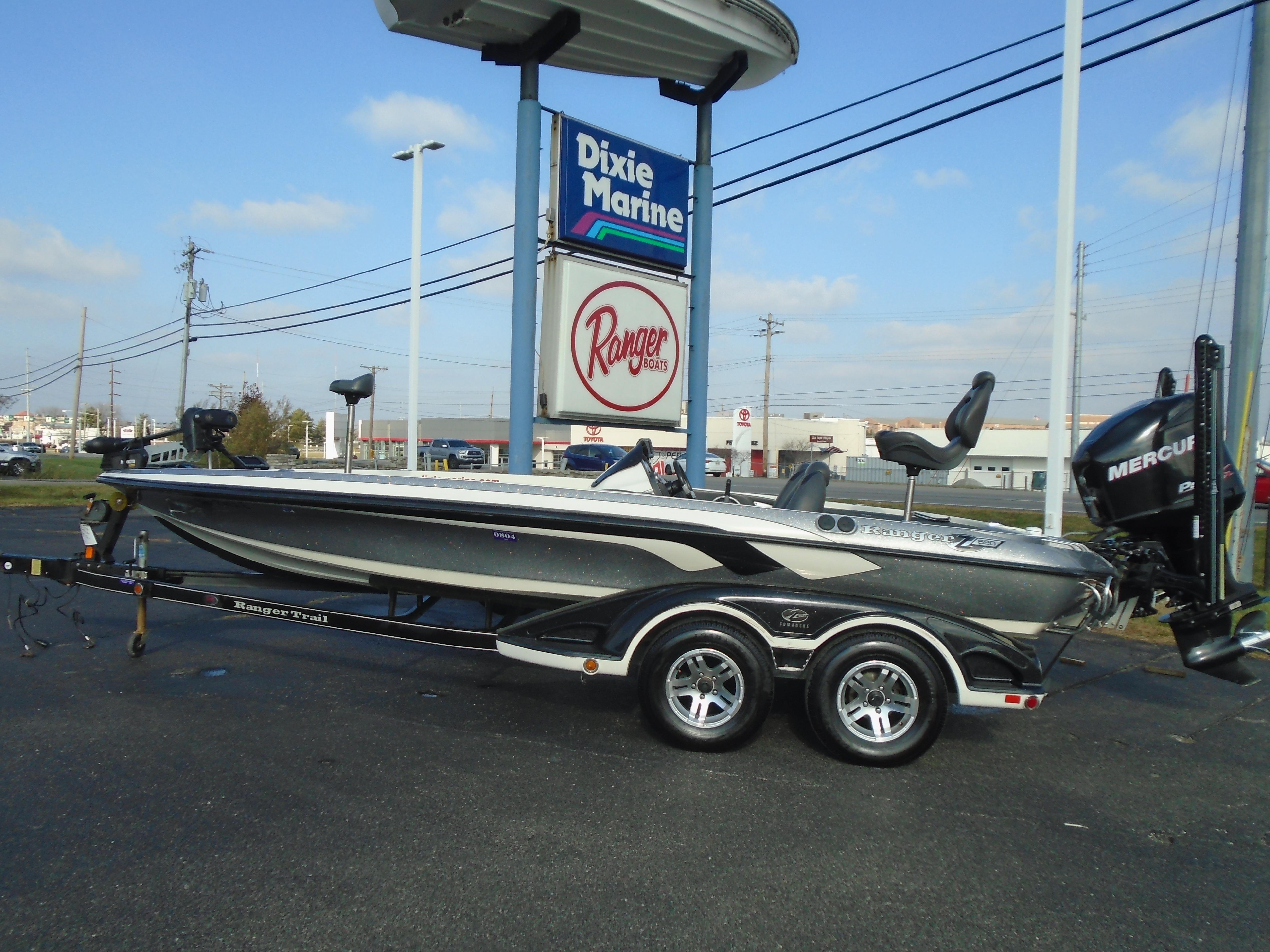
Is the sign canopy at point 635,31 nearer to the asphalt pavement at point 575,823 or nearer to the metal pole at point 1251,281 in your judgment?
the metal pole at point 1251,281

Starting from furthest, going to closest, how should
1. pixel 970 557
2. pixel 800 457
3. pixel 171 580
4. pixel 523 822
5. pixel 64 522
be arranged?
pixel 800 457, pixel 64 522, pixel 171 580, pixel 970 557, pixel 523 822

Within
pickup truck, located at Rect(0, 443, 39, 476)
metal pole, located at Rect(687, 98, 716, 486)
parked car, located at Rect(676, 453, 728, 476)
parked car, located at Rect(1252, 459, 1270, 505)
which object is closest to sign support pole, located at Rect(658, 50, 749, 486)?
metal pole, located at Rect(687, 98, 716, 486)

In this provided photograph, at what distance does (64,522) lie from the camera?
1340cm

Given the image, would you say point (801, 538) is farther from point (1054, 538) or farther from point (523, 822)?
point (523, 822)

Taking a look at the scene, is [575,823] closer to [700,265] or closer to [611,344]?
[611,344]

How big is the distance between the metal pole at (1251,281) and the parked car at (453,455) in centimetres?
3101

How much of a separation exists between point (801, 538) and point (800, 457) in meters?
63.0

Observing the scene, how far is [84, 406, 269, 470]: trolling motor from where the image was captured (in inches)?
207

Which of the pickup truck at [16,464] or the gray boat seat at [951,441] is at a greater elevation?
the gray boat seat at [951,441]

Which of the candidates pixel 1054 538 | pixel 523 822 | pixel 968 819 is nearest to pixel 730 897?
pixel 523 822

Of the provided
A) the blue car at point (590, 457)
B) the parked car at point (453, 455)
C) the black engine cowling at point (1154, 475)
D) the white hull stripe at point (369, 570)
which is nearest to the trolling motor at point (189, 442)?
Answer: the white hull stripe at point (369, 570)

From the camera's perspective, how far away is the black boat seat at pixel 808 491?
421cm

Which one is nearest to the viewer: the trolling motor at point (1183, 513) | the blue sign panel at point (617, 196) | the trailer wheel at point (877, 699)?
the trailer wheel at point (877, 699)

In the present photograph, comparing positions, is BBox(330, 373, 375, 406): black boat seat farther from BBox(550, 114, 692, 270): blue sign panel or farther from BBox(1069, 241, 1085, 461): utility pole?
BBox(1069, 241, 1085, 461): utility pole
